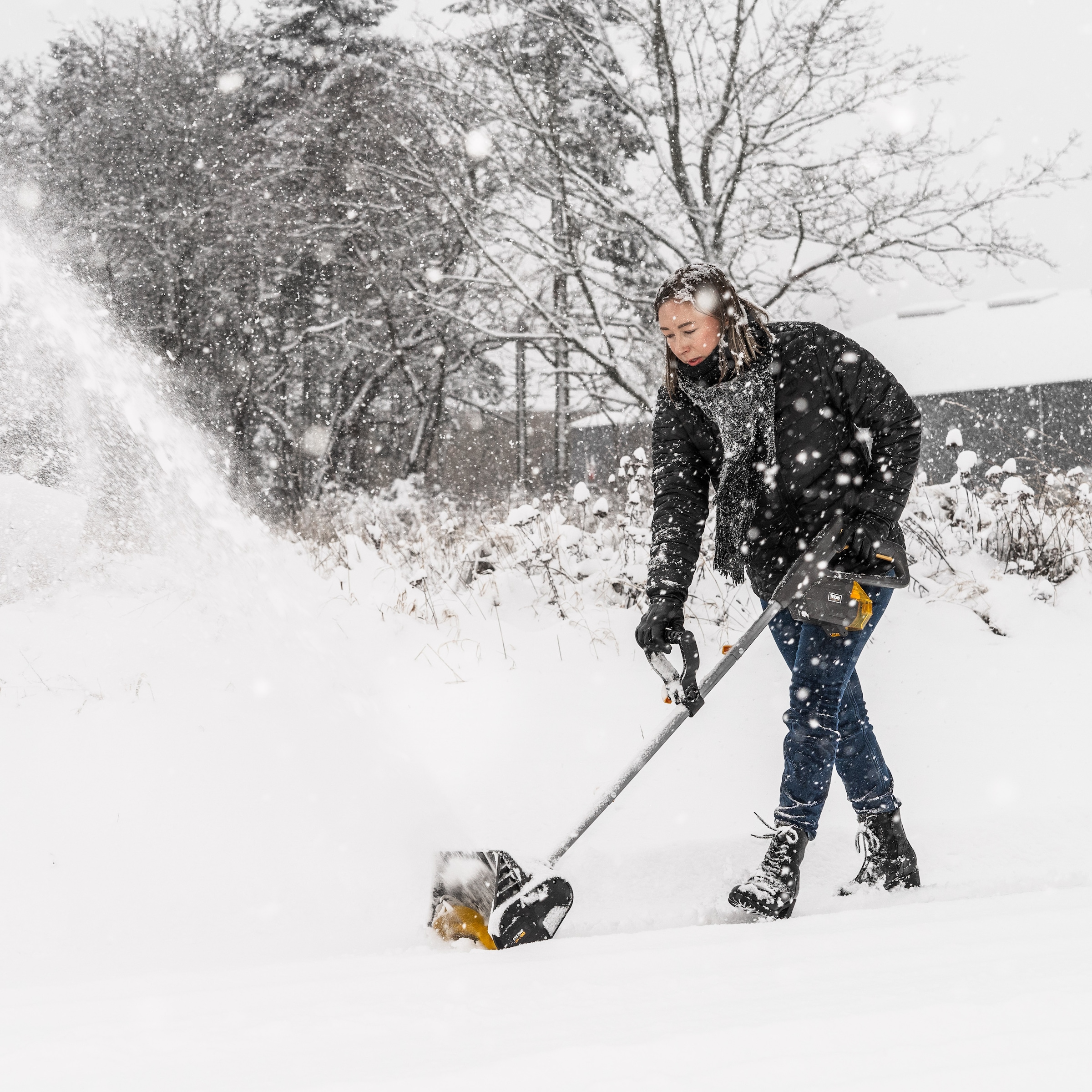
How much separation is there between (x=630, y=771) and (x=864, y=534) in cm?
92

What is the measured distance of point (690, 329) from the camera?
229 cm

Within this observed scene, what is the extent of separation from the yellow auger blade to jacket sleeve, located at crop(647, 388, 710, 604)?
1018mm

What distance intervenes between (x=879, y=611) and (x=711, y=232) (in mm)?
5284

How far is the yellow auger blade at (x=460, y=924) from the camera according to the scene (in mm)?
2148

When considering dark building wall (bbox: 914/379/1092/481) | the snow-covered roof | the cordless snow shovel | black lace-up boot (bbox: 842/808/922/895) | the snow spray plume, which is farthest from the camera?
the snow-covered roof

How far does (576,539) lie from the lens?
5184 mm

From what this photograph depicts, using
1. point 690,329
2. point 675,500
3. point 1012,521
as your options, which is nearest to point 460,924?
point 675,500

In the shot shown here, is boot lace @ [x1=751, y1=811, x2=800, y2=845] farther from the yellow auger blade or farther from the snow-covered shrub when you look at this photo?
the snow-covered shrub

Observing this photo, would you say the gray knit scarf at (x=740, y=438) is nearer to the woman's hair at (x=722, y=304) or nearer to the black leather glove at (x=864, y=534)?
the woman's hair at (x=722, y=304)

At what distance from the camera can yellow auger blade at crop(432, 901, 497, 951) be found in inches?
84.6

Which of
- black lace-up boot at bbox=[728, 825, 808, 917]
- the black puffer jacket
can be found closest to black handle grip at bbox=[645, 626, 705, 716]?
the black puffer jacket

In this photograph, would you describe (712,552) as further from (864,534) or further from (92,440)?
(92,440)

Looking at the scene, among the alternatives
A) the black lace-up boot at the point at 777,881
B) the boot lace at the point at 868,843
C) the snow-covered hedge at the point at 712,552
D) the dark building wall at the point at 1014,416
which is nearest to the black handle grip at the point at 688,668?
the black lace-up boot at the point at 777,881

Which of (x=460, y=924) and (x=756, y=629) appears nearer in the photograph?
(x=460, y=924)
